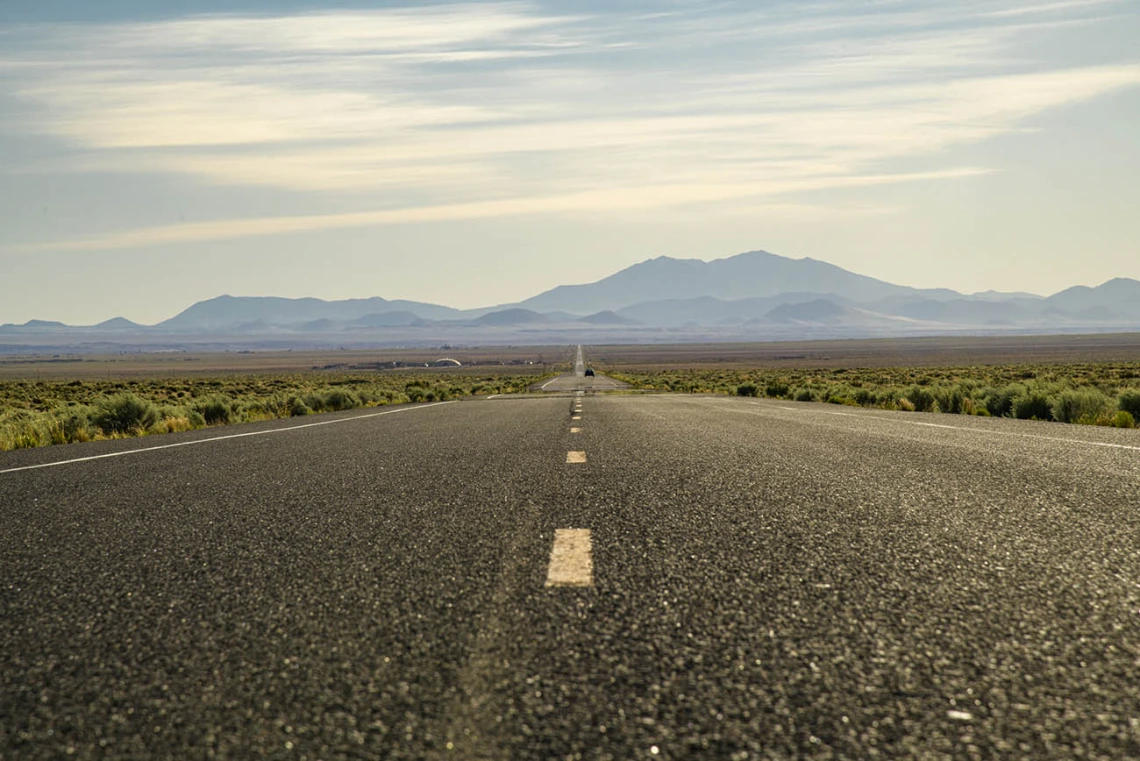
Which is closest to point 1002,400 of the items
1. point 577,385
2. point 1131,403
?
point 1131,403

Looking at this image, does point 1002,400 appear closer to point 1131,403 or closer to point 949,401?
point 949,401

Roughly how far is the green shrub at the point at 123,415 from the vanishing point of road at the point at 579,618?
38.7 feet

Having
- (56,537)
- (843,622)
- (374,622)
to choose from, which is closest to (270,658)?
(374,622)

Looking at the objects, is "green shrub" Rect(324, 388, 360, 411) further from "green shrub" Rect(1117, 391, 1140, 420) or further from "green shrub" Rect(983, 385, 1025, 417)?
"green shrub" Rect(1117, 391, 1140, 420)

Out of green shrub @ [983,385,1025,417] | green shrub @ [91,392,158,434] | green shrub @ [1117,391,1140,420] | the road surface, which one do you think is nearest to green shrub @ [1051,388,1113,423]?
green shrub @ [1117,391,1140,420]

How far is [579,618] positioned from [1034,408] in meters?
17.6

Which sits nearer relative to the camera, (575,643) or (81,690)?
(81,690)

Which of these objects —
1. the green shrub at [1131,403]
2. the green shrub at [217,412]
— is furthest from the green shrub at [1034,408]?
the green shrub at [217,412]

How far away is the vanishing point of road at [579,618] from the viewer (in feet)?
8.45

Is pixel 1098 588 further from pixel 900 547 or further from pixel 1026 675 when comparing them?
pixel 1026 675

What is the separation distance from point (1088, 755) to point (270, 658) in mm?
2350

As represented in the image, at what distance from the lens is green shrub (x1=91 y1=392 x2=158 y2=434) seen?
18.4 metres

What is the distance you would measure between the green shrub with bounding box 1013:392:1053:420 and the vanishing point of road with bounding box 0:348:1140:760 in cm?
1224

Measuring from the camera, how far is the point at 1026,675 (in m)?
2.94
